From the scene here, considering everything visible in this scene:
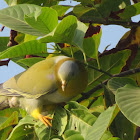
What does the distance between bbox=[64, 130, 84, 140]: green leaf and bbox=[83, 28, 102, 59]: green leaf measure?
0.24 m

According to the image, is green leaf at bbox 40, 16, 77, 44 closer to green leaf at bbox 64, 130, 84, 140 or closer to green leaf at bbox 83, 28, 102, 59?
green leaf at bbox 83, 28, 102, 59

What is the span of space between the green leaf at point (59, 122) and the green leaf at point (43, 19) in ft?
0.78

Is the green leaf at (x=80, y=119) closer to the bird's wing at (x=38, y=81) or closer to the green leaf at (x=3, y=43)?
the bird's wing at (x=38, y=81)

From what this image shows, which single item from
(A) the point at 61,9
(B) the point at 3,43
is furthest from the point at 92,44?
(B) the point at 3,43

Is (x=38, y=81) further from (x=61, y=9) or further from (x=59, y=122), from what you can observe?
(x=61, y=9)

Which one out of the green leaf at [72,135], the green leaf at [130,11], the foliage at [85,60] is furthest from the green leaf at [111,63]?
the green leaf at [72,135]

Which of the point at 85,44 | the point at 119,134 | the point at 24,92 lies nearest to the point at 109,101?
the point at 119,134

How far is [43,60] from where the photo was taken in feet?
3.65

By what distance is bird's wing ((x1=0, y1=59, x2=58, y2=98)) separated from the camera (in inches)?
41.6

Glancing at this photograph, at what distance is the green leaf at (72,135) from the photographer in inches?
34.4

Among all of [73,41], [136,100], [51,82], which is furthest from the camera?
[51,82]

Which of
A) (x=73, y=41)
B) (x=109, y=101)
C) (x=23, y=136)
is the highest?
(x=73, y=41)

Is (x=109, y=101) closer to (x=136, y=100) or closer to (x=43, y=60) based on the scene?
(x=136, y=100)

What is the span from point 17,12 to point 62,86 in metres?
0.24
